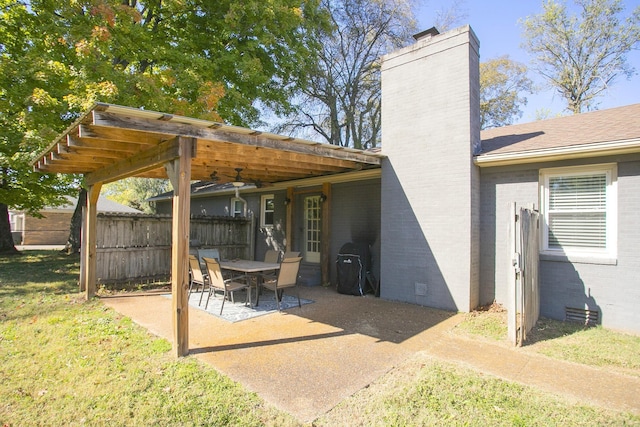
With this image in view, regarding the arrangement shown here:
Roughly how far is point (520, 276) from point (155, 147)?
5.27 meters

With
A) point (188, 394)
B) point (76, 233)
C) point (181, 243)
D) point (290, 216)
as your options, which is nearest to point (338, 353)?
point (188, 394)

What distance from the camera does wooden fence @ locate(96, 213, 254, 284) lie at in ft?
28.3

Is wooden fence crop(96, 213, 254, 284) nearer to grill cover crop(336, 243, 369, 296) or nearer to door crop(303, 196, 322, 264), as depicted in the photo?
door crop(303, 196, 322, 264)

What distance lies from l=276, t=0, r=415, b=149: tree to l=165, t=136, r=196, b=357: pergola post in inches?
624

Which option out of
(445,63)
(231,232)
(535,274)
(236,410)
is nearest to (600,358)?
(535,274)

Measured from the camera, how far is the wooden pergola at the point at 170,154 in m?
4.13

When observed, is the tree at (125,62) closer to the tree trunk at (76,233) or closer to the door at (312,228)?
the tree trunk at (76,233)

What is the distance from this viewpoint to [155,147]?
16.7ft

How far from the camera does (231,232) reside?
1159 cm

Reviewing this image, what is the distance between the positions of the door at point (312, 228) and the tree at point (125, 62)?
13.1ft

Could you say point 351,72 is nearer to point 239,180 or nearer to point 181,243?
point 239,180

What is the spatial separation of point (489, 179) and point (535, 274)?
1.94 metres

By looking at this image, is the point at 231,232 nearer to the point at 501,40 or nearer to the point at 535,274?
the point at 535,274

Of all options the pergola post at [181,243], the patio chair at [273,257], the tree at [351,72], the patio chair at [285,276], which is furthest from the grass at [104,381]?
the tree at [351,72]
